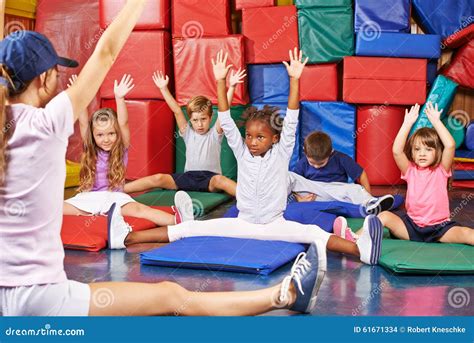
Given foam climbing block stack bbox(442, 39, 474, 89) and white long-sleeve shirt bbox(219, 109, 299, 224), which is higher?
foam climbing block stack bbox(442, 39, 474, 89)

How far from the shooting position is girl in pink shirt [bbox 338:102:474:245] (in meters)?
3.64

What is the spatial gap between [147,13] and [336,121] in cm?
204

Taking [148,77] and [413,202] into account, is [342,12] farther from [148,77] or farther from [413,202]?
[413,202]

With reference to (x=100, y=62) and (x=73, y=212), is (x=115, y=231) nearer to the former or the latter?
(x=73, y=212)

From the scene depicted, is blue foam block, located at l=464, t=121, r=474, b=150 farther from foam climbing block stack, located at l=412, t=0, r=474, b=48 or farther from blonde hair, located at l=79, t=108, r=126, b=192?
blonde hair, located at l=79, t=108, r=126, b=192

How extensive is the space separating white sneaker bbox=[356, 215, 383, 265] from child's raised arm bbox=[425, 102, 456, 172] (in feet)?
2.06

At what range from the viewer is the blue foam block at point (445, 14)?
6.29 m

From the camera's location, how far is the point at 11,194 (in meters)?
1.76

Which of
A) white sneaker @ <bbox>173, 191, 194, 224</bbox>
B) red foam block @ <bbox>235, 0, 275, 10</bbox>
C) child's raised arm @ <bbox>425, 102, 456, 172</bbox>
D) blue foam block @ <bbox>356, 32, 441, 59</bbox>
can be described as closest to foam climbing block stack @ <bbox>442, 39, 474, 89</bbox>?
blue foam block @ <bbox>356, 32, 441, 59</bbox>

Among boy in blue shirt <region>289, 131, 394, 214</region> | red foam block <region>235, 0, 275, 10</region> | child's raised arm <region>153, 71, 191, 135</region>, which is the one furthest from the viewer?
red foam block <region>235, 0, 275, 10</region>

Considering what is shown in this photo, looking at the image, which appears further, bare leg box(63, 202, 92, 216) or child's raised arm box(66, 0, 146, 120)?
bare leg box(63, 202, 92, 216)

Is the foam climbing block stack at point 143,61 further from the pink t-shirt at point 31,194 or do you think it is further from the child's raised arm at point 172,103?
the pink t-shirt at point 31,194

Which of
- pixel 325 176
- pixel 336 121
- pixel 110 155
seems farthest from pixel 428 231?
pixel 336 121

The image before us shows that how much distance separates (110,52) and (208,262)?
60.3 inches
